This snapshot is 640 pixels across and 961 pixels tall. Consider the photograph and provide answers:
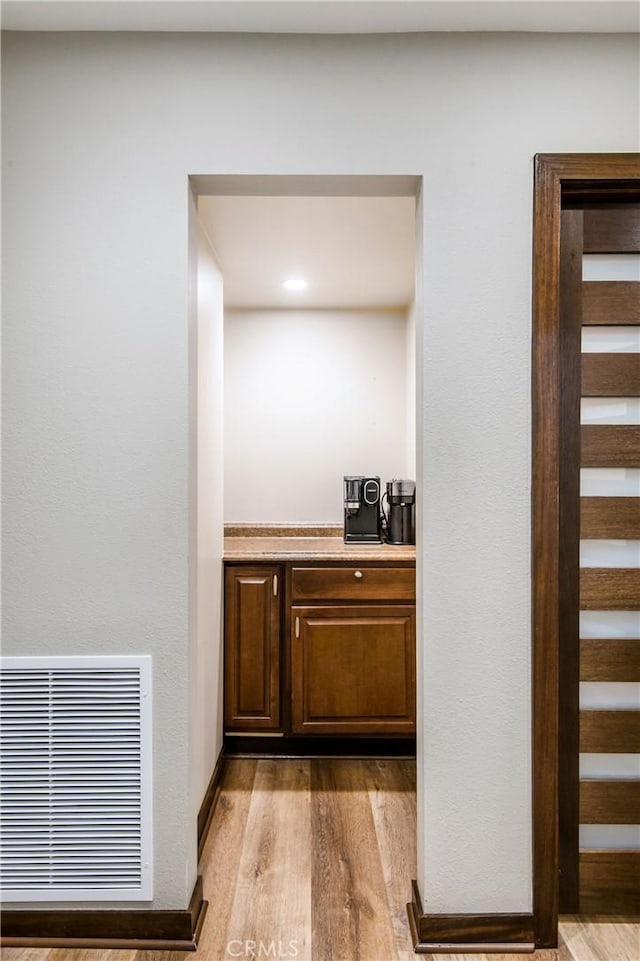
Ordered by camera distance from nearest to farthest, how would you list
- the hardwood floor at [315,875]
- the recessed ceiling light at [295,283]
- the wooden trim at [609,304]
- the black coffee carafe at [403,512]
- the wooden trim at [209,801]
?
1. the hardwood floor at [315,875]
2. the wooden trim at [609,304]
3. the wooden trim at [209,801]
4. the recessed ceiling light at [295,283]
5. the black coffee carafe at [403,512]

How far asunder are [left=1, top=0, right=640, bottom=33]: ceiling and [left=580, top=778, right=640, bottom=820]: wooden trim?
2205 millimetres

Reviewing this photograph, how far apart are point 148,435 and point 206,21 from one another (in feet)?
3.83

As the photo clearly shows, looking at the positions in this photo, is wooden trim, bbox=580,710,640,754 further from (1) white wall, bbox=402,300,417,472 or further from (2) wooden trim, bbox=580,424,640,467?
(1) white wall, bbox=402,300,417,472

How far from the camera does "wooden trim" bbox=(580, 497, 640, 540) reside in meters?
1.97

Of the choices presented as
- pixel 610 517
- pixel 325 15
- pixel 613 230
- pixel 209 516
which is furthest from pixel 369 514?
pixel 325 15

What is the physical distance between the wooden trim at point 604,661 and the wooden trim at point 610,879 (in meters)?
0.54

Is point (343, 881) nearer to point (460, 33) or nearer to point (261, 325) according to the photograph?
point (460, 33)

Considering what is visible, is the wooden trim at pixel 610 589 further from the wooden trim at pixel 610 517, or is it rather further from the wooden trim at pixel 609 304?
the wooden trim at pixel 609 304

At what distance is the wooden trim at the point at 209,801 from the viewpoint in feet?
7.91

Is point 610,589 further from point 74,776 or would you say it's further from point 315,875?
point 74,776

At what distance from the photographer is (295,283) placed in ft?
11.4

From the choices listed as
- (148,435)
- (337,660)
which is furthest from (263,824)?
(148,435)

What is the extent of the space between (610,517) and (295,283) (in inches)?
85.2

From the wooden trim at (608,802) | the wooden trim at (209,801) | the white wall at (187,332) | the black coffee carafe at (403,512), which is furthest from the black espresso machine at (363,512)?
the wooden trim at (608,802)
